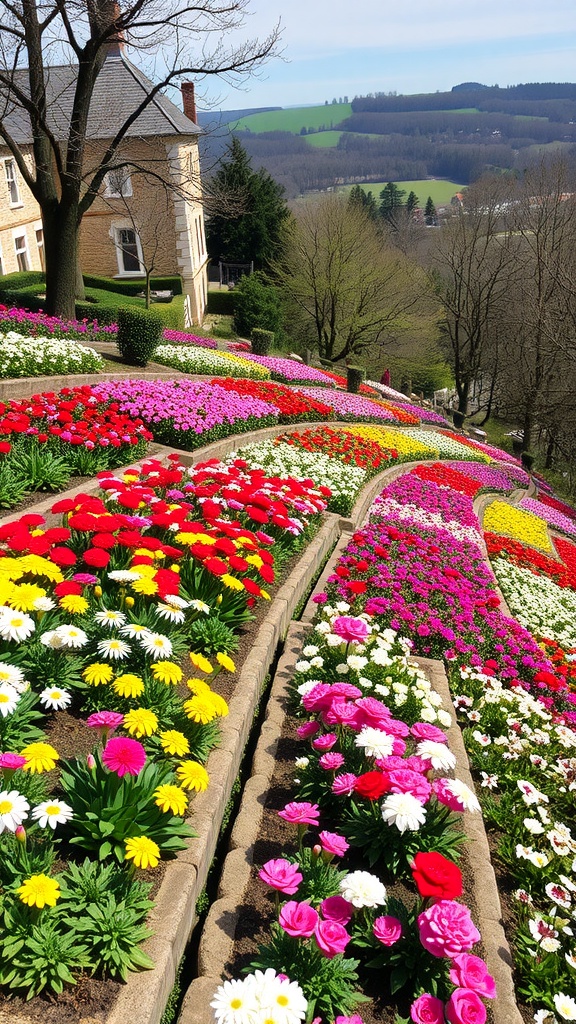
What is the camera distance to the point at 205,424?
356 inches

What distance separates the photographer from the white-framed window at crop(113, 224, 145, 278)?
2969cm

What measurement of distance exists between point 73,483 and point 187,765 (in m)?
4.44

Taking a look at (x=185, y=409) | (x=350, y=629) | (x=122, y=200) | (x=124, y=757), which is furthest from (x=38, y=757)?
(x=122, y=200)

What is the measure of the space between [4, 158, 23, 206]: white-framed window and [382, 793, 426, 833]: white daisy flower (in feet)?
102

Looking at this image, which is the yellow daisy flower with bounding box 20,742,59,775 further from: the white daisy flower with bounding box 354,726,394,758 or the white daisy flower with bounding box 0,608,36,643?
the white daisy flower with bounding box 354,726,394,758

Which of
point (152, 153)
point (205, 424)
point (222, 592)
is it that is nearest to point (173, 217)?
point (152, 153)

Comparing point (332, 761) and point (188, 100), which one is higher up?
point (188, 100)

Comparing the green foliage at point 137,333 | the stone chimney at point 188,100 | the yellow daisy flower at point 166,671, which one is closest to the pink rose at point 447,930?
the yellow daisy flower at point 166,671

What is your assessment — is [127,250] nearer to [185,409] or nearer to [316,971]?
[185,409]

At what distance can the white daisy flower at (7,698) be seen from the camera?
8.79 feet

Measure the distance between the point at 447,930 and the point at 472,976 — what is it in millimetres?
178

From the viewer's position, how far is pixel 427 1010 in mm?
2246

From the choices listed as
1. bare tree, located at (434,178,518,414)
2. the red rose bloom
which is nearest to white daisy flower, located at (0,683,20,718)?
the red rose bloom

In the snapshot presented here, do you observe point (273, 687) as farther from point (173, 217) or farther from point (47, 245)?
point (173, 217)
